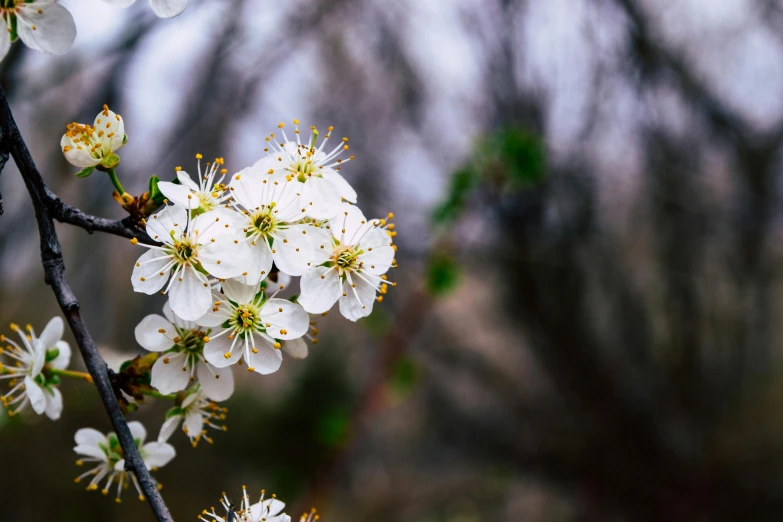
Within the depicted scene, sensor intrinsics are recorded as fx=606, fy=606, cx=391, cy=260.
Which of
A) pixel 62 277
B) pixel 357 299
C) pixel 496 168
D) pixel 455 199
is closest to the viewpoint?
pixel 62 277

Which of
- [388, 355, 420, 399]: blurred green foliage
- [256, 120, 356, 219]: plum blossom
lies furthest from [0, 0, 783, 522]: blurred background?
[256, 120, 356, 219]: plum blossom

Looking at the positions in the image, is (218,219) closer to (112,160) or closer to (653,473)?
(112,160)

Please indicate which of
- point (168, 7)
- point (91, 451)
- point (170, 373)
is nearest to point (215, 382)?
point (170, 373)

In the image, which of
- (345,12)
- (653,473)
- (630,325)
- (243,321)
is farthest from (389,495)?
(243,321)

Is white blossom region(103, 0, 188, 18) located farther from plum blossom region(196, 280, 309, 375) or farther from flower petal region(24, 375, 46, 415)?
flower petal region(24, 375, 46, 415)

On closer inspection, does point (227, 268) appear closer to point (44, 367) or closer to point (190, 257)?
point (190, 257)

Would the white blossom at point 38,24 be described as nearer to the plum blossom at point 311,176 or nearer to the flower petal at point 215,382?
the plum blossom at point 311,176
